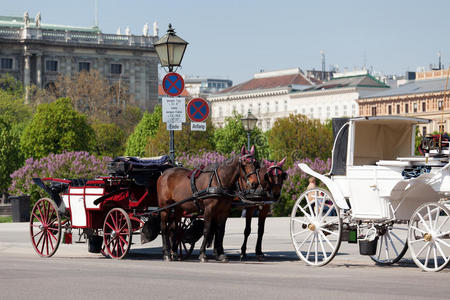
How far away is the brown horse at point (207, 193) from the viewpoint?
54.6ft

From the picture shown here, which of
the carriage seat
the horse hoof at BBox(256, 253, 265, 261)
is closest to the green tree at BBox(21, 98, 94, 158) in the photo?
the horse hoof at BBox(256, 253, 265, 261)

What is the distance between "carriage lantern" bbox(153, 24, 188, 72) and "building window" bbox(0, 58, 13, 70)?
101916 millimetres

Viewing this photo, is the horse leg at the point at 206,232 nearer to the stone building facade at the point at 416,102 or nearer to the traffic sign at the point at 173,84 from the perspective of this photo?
the traffic sign at the point at 173,84

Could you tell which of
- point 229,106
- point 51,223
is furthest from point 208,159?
point 229,106

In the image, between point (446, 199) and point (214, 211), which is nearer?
point (446, 199)

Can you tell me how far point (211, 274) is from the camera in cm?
1391

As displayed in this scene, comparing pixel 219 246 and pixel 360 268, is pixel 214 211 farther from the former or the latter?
pixel 360 268

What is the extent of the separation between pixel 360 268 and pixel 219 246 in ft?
7.45

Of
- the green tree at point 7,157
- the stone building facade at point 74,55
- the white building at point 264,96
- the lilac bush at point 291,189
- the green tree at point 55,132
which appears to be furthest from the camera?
the white building at point 264,96

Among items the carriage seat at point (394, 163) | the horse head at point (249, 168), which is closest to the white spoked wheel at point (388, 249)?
the carriage seat at point (394, 163)

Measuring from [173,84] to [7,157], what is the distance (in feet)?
A: 133

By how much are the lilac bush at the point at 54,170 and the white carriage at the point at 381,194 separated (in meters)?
25.4

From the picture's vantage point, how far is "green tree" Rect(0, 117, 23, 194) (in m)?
57.1

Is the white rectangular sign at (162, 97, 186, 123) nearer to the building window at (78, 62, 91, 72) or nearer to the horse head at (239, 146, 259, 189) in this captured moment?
the horse head at (239, 146, 259, 189)
